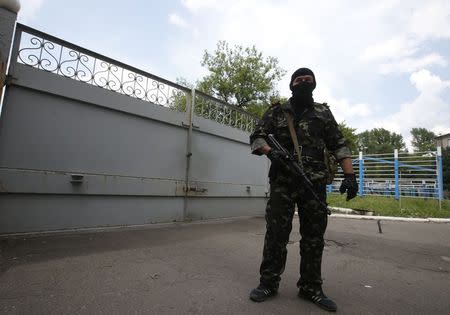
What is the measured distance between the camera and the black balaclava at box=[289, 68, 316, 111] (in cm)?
268

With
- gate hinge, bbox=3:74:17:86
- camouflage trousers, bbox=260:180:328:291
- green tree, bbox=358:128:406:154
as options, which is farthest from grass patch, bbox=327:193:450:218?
green tree, bbox=358:128:406:154

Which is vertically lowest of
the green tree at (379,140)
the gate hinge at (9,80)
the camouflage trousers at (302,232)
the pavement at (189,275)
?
the pavement at (189,275)

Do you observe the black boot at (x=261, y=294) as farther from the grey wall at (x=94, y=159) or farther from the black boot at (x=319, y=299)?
the grey wall at (x=94, y=159)

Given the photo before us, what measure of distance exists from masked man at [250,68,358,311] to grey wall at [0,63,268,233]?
3.24m

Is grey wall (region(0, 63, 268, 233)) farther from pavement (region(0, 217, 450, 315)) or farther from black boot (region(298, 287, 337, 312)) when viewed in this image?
black boot (region(298, 287, 337, 312))

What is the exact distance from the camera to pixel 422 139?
6850cm

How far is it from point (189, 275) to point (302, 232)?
4.11 ft

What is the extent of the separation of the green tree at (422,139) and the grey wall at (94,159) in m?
73.9

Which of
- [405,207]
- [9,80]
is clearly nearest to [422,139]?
[405,207]

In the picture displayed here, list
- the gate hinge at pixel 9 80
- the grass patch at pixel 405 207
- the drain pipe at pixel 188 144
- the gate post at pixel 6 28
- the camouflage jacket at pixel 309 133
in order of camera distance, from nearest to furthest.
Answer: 1. the camouflage jacket at pixel 309 133
2. the gate post at pixel 6 28
3. the gate hinge at pixel 9 80
4. the drain pipe at pixel 188 144
5. the grass patch at pixel 405 207

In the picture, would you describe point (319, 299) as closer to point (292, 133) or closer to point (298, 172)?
point (298, 172)

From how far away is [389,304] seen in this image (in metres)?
2.49

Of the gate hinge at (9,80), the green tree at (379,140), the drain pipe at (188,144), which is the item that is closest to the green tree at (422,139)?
the green tree at (379,140)

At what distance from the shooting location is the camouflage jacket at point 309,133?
2635mm
